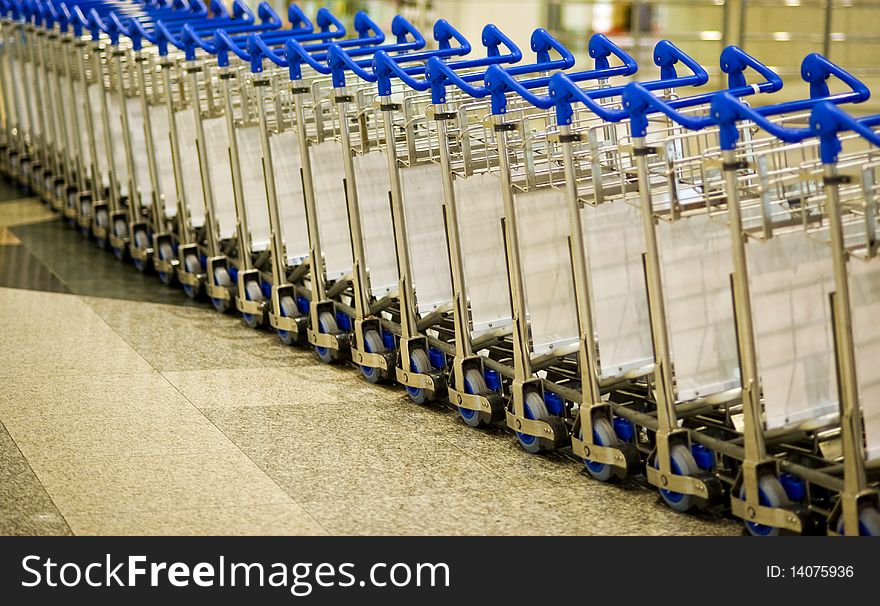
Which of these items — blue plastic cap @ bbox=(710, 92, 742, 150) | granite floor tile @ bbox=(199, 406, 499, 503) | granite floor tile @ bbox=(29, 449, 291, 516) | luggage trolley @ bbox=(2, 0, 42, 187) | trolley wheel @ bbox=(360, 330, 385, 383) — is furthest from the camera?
luggage trolley @ bbox=(2, 0, 42, 187)

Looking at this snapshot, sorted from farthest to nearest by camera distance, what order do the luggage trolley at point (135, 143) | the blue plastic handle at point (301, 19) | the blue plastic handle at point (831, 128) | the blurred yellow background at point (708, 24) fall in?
the blurred yellow background at point (708, 24) < the luggage trolley at point (135, 143) < the blue plastic handle at point (301, 19) < the blue plastic handle at point (831, 128)

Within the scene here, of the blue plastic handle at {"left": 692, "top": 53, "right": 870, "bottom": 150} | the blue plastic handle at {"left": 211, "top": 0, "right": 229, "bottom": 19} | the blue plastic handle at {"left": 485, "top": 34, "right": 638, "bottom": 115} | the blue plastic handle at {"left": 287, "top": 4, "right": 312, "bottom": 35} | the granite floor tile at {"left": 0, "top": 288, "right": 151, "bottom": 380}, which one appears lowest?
the granite floor tile at {"left": 0, "top": 288, "right": 151, "bottom": 380}

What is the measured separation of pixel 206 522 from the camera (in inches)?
140

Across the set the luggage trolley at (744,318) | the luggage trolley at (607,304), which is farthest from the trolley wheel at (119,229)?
the luggage trolley at (744,318)

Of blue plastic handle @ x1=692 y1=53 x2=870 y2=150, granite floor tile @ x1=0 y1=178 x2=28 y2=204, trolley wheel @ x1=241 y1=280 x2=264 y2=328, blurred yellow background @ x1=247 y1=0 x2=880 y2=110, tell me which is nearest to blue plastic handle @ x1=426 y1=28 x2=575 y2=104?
blue plastic handle @ x1=692 y1=53 x2=870 y2=150

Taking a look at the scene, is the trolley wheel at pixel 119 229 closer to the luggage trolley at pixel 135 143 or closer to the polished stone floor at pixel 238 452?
the luggage trolley at pixel 135 143

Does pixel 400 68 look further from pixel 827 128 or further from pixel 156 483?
pixel 827 128

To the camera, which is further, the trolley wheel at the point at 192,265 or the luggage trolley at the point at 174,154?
the trolley wheel at the point at 192,265

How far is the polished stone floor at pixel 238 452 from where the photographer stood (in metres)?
3.57

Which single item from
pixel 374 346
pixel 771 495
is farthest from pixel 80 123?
pixel 771 495

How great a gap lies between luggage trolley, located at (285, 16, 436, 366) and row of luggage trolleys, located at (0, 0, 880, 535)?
0.01 metres

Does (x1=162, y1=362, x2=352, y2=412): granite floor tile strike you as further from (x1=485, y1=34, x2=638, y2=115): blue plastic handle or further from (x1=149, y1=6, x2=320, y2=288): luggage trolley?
(x1=485, y1=34, x2=638, y2=115): blue plastic handle

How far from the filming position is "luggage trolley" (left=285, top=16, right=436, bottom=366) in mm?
4852

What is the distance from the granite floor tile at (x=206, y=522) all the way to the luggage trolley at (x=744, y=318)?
1.02 metres
